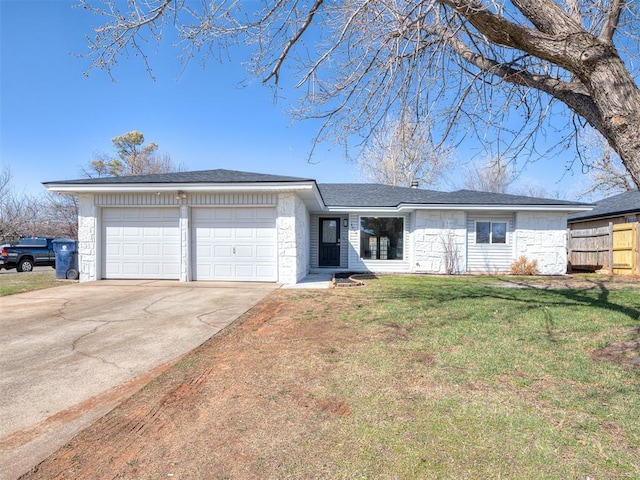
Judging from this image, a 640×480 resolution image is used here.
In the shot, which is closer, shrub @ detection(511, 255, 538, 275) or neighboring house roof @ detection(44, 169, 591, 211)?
neighboring house roof @ detection(44, 169, 591, 211)

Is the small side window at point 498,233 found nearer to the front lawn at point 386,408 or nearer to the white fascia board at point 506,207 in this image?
the white fascia board at point 506,207

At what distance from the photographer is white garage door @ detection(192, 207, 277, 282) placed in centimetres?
1043

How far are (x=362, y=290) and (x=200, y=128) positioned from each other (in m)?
7.42

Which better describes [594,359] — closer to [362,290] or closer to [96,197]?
[362,290]

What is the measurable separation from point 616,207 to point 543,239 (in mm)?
4576

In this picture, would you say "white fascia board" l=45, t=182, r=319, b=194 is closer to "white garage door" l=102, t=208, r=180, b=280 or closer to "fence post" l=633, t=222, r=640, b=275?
"white garage door" l=102, t=208, r=180, b=280

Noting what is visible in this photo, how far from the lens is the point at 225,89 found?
242 inches

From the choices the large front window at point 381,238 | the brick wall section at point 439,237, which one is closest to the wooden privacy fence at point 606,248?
the brick wall section at point 439,237

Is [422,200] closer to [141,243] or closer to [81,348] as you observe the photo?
[141,243]

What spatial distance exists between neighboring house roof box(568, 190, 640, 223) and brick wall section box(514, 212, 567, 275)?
7.38 feet

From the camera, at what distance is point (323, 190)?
17547 mm

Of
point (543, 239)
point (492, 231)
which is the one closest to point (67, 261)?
point (492, 231)

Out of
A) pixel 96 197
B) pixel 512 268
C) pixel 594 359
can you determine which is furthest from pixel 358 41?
pixel 512 268

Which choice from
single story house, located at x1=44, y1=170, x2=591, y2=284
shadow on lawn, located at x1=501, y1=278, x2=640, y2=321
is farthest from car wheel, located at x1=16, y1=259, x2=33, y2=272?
shadow on lawn, located at x1=501, y1=278, x2=640, y2=321
